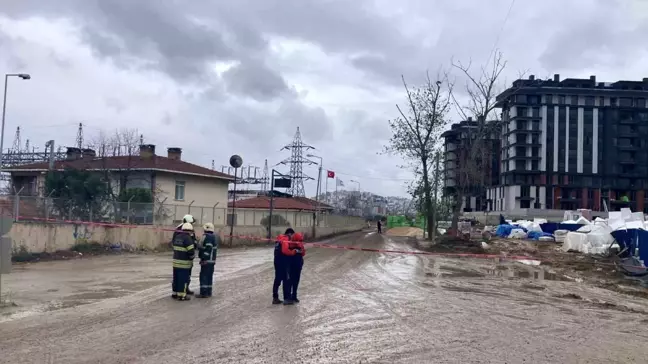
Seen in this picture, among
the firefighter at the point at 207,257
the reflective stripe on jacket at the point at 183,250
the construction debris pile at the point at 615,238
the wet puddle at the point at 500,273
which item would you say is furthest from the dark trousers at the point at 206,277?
the construction debris pile at the point at 615,238

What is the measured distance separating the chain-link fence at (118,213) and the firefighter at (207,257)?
27.5ft

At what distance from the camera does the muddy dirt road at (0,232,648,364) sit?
28.7ft

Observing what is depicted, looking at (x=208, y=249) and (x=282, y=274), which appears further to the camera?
(x=208, y=249)

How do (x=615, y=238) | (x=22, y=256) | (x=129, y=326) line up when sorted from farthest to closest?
1. (x=615, y=238)
2. (x=22, y=256)
3. (x=129, y=326)

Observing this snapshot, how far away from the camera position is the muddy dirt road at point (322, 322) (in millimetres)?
8742

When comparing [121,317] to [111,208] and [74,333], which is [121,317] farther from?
[111,208]

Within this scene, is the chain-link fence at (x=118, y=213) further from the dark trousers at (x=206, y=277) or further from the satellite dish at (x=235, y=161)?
the dark trousers at (x=206, y=277)

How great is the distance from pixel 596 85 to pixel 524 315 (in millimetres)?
114550

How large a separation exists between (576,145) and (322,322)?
112813 millimetres

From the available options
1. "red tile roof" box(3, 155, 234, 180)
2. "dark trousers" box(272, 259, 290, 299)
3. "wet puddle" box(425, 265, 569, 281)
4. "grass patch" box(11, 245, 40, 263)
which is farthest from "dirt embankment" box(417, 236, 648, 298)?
"grass patch" box(11, 245, 40, 263)

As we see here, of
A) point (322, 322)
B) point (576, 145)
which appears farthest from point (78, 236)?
point (576, 145)

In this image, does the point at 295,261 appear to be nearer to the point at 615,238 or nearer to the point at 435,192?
the point at 615,238

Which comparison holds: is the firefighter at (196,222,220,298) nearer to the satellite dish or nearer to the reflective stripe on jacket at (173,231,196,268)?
the reflective stripe on jacket at (173,231,196,268)

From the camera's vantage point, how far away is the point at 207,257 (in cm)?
1378
